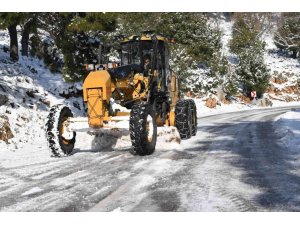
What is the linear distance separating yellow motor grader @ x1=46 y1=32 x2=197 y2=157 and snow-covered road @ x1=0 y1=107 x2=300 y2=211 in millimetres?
491

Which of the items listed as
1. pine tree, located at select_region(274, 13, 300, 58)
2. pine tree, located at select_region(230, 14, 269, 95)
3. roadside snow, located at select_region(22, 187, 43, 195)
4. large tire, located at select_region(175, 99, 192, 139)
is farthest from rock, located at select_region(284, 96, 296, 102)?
roadside snow, located at select_region(22, 187, 43, 195)

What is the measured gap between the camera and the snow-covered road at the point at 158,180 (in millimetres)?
4595

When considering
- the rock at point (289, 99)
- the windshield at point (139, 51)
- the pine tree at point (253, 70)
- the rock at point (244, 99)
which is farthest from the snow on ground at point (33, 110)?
the rock at point (289, 99)

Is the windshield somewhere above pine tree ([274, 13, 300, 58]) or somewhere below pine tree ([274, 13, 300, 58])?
below

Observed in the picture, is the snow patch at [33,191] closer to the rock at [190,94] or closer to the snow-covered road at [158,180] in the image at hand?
the snow-covered road at [158,180]

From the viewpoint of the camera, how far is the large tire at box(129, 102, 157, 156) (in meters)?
7.47

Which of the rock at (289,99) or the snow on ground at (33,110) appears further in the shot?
the rock at (289,99)

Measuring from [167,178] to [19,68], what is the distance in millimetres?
12306

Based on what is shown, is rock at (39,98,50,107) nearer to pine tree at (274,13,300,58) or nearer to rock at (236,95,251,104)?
rock at (236,95,251,104)

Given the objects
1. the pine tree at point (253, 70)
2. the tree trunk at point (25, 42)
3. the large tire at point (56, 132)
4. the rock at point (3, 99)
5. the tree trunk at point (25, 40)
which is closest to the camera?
the large tire at point (56, 132)

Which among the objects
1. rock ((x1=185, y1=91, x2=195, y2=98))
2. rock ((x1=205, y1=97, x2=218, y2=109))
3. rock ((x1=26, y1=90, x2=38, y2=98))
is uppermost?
rock ((x1=26, y1=90, x2=38, y2=98))

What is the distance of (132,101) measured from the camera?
8898mm

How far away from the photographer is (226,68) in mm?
37562

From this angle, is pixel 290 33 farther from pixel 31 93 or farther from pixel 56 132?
pixel 56 132
